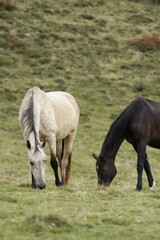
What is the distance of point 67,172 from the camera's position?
1383 cm

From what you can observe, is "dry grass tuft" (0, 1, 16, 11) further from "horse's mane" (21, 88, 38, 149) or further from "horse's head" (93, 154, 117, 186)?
"horse's head" (93, 154, 117, 186)

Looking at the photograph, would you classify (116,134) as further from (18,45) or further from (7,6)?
(7,6)

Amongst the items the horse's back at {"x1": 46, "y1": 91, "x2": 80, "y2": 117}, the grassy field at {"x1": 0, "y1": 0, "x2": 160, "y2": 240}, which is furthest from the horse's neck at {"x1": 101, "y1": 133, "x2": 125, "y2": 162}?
the horse's back at {"x1": 46, "y1": 91, "x2": 80, "y2": 117}

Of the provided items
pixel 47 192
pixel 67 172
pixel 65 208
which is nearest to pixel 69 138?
pixel 67 172

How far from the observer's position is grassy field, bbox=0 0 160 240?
7027mm

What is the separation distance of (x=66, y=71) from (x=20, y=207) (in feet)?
89.9

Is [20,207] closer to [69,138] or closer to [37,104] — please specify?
[37,104]

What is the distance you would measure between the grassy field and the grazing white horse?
64 cm

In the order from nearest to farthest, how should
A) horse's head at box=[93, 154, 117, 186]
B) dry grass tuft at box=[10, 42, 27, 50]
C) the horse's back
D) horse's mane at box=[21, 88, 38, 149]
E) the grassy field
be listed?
the grassy field → horse's mane at box=[21, 88, 38, 149] → horse's head at box=[93, 154, 117, 186] → the horse's back → dry grass tuft at box=[10, 42, 27, 50]

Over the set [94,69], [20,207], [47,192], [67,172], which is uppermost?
[20,207]

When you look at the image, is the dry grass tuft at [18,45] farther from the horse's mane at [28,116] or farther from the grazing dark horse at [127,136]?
the grazing dark horse at [127,136]

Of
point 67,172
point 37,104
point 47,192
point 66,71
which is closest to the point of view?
point 47,192

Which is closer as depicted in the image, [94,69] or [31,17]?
[94,69]

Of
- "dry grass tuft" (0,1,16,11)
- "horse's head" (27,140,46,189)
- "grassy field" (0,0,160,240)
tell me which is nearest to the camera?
"grassy field" (0,0,160,240)
